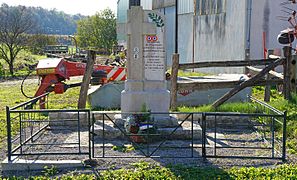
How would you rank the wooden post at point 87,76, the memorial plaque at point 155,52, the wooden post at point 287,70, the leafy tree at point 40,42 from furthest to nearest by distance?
the leafy tree at point 40,42 → the wooden post at point 87,76 → the wooden post at point 287,70 → the memorial plaque at point 155,52

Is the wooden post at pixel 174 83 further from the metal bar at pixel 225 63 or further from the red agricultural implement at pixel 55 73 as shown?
the red agricultural implement at pixel 55 73

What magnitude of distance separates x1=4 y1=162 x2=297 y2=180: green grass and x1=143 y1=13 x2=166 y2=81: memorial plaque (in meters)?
2.77

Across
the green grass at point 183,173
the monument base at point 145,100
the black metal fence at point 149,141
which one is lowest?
the green grass at point 183,173

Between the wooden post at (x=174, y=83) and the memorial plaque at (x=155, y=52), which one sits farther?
the wooden post at (x=174, y=83)

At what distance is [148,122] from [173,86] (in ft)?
10.4

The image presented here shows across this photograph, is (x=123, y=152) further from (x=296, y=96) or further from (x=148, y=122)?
(x=296, y=96)

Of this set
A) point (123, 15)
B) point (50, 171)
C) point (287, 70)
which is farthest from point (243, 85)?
point (123, 15)

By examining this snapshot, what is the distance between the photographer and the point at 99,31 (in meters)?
51.8

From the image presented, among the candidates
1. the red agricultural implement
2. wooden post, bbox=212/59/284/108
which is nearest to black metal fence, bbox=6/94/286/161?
wooden post, bbox=212/59/284/108

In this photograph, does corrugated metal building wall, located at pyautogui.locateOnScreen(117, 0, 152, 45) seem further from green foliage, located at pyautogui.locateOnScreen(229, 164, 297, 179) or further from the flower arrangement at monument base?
green foliage, located at pyautogui.locateOnScreen(229, 164, 297, 179)

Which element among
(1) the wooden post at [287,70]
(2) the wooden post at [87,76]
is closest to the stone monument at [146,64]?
(2) the wooden post at [87,76]

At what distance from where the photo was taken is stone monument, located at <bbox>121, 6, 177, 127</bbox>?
27.1 ft

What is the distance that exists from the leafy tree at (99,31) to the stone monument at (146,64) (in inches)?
1687

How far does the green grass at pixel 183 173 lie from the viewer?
5.69 metres
